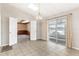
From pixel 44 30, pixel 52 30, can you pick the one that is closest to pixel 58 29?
pixel 52 30

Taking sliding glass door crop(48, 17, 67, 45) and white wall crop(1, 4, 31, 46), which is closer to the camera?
sliding glass door crop(48, 17, 67, 45)

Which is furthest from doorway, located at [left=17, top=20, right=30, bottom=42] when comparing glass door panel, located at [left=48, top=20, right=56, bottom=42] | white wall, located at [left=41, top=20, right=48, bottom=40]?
glass door panel, located at [left=48, top=20, right=56, bottom=42]

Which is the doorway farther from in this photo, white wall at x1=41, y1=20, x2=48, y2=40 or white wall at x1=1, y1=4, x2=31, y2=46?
white wall at x1=41, y1=20, x2=48, y2=40

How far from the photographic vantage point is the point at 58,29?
318cm

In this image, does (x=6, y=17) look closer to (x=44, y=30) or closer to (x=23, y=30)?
(x=23, y=30)

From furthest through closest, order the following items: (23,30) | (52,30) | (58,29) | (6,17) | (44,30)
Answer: (6,17), (44,30), (23,30), (52,30), (58,29)

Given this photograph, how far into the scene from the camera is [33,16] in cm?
347

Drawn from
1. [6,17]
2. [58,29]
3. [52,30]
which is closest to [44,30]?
[52,30]

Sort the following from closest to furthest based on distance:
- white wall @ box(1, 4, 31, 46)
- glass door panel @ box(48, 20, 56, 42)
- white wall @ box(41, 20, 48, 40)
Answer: glass door panel @ box(48, 20, 56, 42), white wall @ box(41, 20, 48, 40), white wall @ box(1, 4, 31, 46)

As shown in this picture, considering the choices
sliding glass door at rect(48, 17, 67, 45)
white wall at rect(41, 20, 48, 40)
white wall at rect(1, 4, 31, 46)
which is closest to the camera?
sliding glass door at rect(48, 17, 67, 45)

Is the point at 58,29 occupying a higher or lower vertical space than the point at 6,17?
lower

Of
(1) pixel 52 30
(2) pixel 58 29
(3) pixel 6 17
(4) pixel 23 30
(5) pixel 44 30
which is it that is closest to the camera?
(2) pixel 58 29

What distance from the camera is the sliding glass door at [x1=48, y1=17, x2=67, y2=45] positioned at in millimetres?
3162

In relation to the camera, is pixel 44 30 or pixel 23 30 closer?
pixel 23 30
